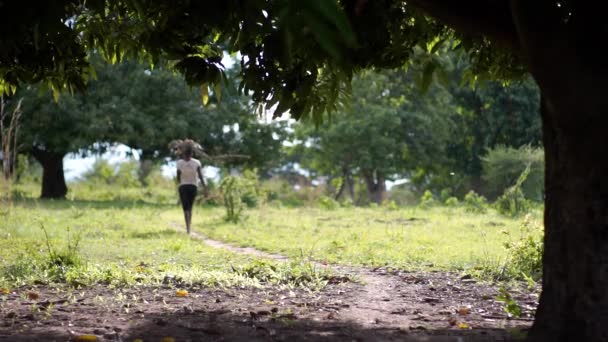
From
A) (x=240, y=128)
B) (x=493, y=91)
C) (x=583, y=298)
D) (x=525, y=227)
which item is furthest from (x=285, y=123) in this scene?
(x=583, y=298)

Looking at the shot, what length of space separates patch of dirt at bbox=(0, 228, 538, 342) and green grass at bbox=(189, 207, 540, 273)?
1.98 m

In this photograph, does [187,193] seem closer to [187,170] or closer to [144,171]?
[187,170]

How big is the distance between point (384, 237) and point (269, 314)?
8492mm

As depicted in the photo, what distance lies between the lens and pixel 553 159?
469 cm

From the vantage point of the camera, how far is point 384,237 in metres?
14.2

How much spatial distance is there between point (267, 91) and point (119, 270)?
3316mm

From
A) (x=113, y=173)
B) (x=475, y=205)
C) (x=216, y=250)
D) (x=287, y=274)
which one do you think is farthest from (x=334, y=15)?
(x=113, y=173)

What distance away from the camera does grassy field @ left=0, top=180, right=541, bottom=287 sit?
7.89m

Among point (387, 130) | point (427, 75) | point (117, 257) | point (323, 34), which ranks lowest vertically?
point (117, 257)

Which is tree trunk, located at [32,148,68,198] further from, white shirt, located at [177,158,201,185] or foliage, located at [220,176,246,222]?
white shirt, located at [177,158,201,185]

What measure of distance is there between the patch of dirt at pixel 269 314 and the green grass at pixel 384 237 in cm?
198

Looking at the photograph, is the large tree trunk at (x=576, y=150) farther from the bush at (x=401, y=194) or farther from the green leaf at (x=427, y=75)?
the bush at (x=401, y=194)

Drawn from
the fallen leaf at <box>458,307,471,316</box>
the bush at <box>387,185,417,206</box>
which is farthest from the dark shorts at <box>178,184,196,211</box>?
the bush at <box>387,185,417,206</box>

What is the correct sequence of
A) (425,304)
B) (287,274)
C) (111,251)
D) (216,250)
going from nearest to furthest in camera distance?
(425,304), (287,274), (111,251), (216,250)
